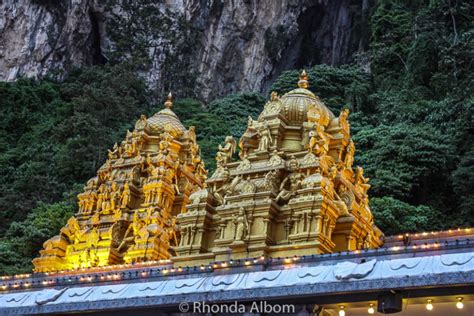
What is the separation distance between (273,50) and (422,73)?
20.3 m

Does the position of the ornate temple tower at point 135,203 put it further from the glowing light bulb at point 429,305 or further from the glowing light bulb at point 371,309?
the glowing light bulb at point 429,305

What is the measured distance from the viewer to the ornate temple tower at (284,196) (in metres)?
24.4

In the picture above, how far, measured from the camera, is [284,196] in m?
25.3

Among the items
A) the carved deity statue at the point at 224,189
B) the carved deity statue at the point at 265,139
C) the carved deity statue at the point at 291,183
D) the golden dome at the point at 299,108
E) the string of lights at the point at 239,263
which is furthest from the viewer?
the golden dome at the point at 299,108

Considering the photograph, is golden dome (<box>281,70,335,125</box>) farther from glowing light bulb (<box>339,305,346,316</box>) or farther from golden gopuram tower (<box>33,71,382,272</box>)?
glowing light bulb (<box>339,305,346,316</box>)

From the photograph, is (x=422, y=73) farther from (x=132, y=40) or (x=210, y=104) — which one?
(x=132, y=40)

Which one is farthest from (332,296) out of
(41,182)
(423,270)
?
(41,182)

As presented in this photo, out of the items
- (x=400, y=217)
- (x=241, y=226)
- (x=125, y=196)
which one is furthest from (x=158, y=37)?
(x=241, y=226)

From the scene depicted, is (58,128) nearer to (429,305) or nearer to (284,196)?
(284,196)

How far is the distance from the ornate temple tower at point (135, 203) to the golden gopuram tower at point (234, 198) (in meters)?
0.05

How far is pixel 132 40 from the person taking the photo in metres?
71.8

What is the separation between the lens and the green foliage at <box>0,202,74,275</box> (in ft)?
146

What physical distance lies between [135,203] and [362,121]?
80.4 ft

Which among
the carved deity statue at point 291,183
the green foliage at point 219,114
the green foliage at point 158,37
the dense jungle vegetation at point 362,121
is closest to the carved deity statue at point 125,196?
the carved deity statue at point 291,183
